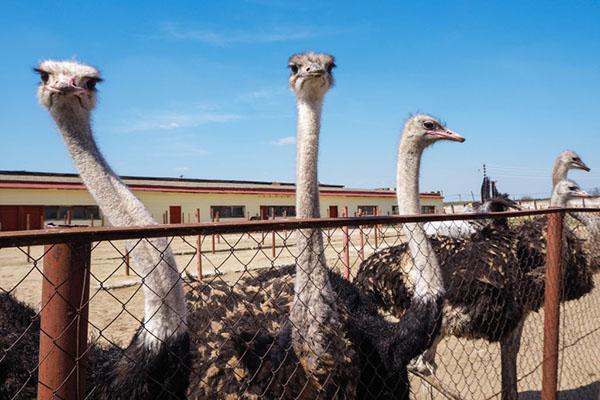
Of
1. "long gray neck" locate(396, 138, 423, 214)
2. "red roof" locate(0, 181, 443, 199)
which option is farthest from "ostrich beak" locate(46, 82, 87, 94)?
"red roof" locate(0, 181, 443, 199)

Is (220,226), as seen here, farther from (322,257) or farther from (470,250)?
(470,250)

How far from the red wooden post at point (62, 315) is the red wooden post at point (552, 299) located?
2195 millimetres

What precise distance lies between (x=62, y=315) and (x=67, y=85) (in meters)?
1.68

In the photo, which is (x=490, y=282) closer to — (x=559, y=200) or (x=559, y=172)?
(x=559, y=200)

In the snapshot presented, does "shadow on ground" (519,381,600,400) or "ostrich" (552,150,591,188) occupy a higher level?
"ostrich" (552,150,591,188)

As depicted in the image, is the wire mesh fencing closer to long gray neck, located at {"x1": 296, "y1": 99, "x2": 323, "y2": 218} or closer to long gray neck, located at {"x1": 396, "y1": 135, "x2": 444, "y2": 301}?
long gray neck, located at {"x1": 396, "y1": 135, "x2": 444, "y2": 301}

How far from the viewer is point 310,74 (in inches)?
126

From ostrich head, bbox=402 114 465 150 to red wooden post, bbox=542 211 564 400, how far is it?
65.8 inches

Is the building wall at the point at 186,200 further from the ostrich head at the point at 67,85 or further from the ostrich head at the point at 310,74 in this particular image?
the ostrich head at the point at 310,74

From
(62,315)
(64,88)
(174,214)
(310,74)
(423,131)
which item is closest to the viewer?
(62,315)

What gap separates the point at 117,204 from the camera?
2322 mm

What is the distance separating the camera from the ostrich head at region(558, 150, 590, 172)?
8195 mm

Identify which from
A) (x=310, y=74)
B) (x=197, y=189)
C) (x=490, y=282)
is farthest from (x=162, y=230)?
(x=197, y=189)

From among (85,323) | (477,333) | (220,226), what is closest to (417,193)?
(477,333)
